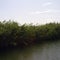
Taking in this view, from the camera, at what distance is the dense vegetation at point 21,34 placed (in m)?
28.9

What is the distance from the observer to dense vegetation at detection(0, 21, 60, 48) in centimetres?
2892

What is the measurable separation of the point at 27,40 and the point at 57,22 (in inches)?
677

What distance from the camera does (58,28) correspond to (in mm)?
43500

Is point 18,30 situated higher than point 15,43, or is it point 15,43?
point 18,30

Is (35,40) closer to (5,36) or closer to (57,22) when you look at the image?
(5,36)

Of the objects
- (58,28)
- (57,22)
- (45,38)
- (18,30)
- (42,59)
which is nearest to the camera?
(42,59)

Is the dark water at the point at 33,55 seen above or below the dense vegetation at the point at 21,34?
below

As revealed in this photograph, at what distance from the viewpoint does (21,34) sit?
31609mm

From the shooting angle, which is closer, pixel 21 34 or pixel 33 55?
pixel 33 55

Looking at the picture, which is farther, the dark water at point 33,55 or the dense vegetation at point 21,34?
the dense vegetation at point 21,34

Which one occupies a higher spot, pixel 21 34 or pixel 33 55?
pixel 21 34

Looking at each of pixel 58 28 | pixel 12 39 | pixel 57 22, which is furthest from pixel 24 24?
pixel 57 22

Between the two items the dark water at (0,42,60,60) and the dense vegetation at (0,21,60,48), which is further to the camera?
the dense vegetation at (0,21,60,48)

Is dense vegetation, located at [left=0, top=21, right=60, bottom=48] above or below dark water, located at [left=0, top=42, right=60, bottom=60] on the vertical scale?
above
